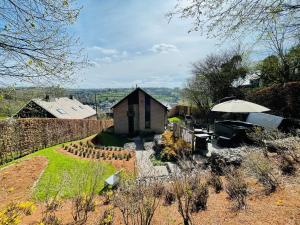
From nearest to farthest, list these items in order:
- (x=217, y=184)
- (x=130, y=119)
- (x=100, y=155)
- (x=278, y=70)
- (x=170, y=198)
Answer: (x=170, y=198) < (x=217, y=184) < (x=100, y=155) < (x=278, y=70) < (x=130, y=119)

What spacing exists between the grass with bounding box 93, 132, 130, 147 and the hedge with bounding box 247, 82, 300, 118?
580 inches

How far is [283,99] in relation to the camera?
61.3ft

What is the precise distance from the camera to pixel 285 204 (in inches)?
189

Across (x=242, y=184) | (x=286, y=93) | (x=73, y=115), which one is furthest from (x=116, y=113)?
(x=242, y=184)

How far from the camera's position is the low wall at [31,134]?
45.0ft

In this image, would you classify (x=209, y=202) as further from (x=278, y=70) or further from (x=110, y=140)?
(x=278, y=70)

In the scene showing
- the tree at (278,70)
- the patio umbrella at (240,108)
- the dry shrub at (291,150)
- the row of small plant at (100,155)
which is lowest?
the row of small plant at (100,155)

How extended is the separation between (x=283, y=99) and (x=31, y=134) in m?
19.9

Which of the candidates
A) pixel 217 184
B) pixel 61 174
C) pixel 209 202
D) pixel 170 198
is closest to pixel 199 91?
pixel 61 174

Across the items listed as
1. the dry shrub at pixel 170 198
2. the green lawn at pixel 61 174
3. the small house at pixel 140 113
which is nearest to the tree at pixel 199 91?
the small house at pixel 140 113

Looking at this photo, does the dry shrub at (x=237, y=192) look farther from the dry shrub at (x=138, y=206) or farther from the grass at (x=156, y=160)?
the grass at (x=156, y=160)

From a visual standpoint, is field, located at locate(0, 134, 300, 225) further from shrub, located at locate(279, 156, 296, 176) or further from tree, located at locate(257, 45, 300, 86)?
tree, located at locate(257, 45, 300, 86)

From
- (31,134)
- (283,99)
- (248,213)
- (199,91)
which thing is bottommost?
(31,134)

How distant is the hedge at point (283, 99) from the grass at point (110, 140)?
48.4 ft
